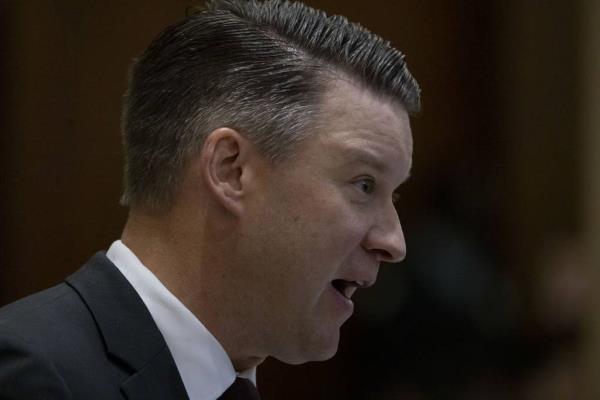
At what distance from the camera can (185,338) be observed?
1747 millimetres

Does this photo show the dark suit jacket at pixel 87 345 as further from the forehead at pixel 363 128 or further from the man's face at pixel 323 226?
the forehead at pixel 363 128

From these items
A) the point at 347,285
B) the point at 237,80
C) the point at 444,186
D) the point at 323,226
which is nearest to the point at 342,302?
the point at 347,285

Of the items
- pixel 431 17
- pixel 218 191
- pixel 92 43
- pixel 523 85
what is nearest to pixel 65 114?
pixel 92 43

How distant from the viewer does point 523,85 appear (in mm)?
4715

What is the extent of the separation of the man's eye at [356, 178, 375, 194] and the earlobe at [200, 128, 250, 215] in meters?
0.19

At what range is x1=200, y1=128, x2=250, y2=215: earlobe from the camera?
179cm

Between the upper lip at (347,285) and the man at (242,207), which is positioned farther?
the upper lip at (347,285)

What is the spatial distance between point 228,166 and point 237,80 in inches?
5.7

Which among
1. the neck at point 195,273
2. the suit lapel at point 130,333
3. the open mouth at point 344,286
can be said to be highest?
the open mouth at point 344,286

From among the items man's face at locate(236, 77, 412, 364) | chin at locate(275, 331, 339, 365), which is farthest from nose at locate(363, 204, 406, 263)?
chin at locate(275, 331, 339, 365)

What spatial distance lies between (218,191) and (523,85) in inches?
124

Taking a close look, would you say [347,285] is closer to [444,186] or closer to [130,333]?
[130,333]

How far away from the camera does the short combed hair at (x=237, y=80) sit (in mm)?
1812

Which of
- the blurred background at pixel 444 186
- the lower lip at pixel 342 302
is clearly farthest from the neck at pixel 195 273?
the blurred background at pixel 444 186
